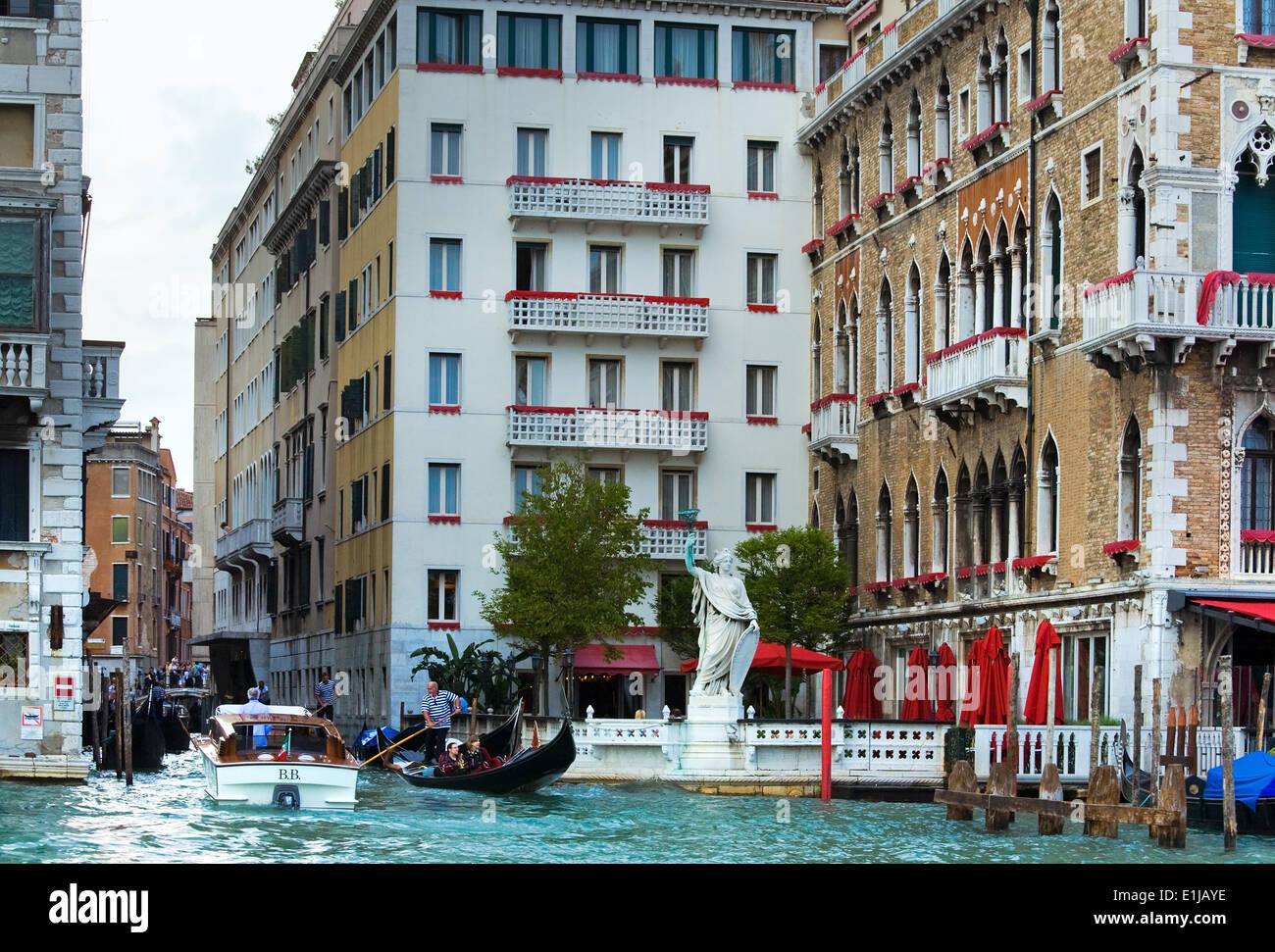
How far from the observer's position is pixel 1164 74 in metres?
30.8

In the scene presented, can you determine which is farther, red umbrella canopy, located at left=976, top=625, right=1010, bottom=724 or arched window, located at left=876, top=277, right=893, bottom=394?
arched window, located at left=876, top=277, right=893, bottom=394

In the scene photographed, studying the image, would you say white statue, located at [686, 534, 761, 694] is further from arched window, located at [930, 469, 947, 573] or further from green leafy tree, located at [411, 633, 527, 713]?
green leafy tree, located at [411, 633, 527, 713]

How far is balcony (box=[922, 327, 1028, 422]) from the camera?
115 ft

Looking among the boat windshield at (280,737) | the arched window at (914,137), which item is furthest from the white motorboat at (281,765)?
the arched window at (914,137)

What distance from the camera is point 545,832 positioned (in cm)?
2656

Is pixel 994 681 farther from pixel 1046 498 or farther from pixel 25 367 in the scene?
pixel 25 367

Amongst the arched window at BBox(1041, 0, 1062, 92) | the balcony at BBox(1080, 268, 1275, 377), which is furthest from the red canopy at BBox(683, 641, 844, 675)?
the arched window at BBox(1041, 0, 1062, 92)

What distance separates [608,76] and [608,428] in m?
7.20

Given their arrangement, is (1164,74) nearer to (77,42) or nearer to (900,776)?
(900,776)

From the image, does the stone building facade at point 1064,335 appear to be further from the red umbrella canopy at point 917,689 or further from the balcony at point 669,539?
the balcony at point 669,539

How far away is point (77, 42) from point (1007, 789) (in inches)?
638

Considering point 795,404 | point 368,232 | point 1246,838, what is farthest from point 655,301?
point 1246,838

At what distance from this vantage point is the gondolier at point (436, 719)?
37.0 m

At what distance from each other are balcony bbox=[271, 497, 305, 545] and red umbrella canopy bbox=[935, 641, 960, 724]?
2395 centimetres
